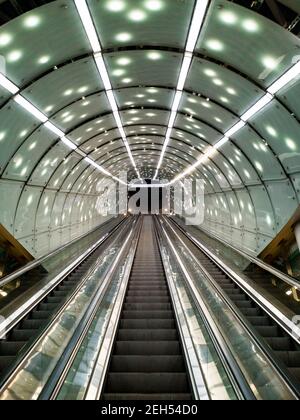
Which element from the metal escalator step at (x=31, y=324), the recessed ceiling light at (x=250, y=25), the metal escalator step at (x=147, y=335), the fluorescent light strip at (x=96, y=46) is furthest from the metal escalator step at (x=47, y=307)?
the recessed ceiling light at (x=250, y=25)

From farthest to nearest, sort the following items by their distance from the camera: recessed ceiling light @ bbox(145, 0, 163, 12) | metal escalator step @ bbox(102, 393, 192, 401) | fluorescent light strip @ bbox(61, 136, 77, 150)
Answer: fluorescent light strip @ bbox(61, 136, 77, 150)
recessed ceiling light @ bbox(145, 0, 163, 12)
metal escalator step @ bbox(102, 393, 192, 401)

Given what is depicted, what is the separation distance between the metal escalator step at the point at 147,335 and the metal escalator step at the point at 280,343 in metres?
1.59

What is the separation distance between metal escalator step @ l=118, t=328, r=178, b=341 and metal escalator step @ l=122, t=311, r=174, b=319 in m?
0.91

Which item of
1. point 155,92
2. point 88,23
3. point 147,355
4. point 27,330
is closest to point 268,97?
point 88,23

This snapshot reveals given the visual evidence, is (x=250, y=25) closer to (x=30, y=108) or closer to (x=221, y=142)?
(x=30, y=108)

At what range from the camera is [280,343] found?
5230 millimetres

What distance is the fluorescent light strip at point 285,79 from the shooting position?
4.95m

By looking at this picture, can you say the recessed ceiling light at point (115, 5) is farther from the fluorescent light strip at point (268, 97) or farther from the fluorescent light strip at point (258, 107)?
the fluorescent light strip at point (258, 107)

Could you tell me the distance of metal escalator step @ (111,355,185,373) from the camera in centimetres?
463

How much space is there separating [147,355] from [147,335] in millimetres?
876

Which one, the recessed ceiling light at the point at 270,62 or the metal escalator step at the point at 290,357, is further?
the recessed ceiling light at the point at 270,62

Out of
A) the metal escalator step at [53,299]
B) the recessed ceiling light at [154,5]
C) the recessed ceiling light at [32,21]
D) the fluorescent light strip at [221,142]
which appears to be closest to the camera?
the recessed ceiling light at [32,21]

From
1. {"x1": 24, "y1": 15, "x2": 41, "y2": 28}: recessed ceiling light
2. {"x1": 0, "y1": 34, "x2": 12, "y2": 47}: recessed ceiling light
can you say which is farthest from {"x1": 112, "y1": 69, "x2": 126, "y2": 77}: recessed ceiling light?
{"x1": 0, "y1": 34, "x2": 12, "y2": 47}: recessed ceiling light

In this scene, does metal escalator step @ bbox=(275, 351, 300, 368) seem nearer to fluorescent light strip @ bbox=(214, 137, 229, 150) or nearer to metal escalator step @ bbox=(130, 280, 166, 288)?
metal escalator step @ bbox=(130, 280, 166, 288)
